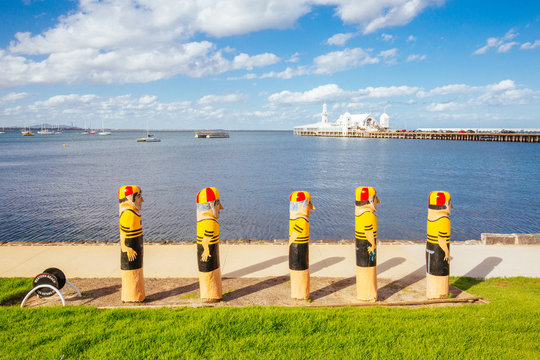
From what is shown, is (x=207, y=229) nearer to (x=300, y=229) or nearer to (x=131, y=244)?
(x=131, y=244)

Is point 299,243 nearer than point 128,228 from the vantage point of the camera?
No

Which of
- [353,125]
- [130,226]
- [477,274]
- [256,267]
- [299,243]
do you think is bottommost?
[477,274]

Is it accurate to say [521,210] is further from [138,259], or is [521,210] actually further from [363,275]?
[138,259]

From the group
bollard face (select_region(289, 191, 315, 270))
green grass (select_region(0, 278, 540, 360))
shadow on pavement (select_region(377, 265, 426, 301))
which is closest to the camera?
green grass (select_region(0, 278, 540, 360))

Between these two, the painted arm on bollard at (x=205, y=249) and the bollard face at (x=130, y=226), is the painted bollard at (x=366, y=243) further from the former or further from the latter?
the bollard face at (x=130, y=226)

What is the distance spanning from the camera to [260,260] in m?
8.88

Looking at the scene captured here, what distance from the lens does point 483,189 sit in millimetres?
31547

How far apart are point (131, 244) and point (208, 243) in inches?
53.6

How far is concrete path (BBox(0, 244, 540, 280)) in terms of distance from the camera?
8078 millimetres

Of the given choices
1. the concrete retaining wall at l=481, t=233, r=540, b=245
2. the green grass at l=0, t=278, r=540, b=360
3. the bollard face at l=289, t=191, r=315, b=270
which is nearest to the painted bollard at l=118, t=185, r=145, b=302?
the green grass at l=0, t=278, r=540, b=360

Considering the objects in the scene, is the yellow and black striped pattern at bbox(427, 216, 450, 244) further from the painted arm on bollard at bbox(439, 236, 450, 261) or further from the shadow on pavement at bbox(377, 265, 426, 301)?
the shadow on pavement at bbox(377, 265, 426, 301)

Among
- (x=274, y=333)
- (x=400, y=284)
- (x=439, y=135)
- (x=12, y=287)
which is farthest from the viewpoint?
(x=439, y=135)

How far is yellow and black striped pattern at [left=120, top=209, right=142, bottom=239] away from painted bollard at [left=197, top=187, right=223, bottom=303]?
111 centimetres

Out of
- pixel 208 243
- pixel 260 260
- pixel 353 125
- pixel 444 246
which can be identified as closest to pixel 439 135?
pixel 353 125
